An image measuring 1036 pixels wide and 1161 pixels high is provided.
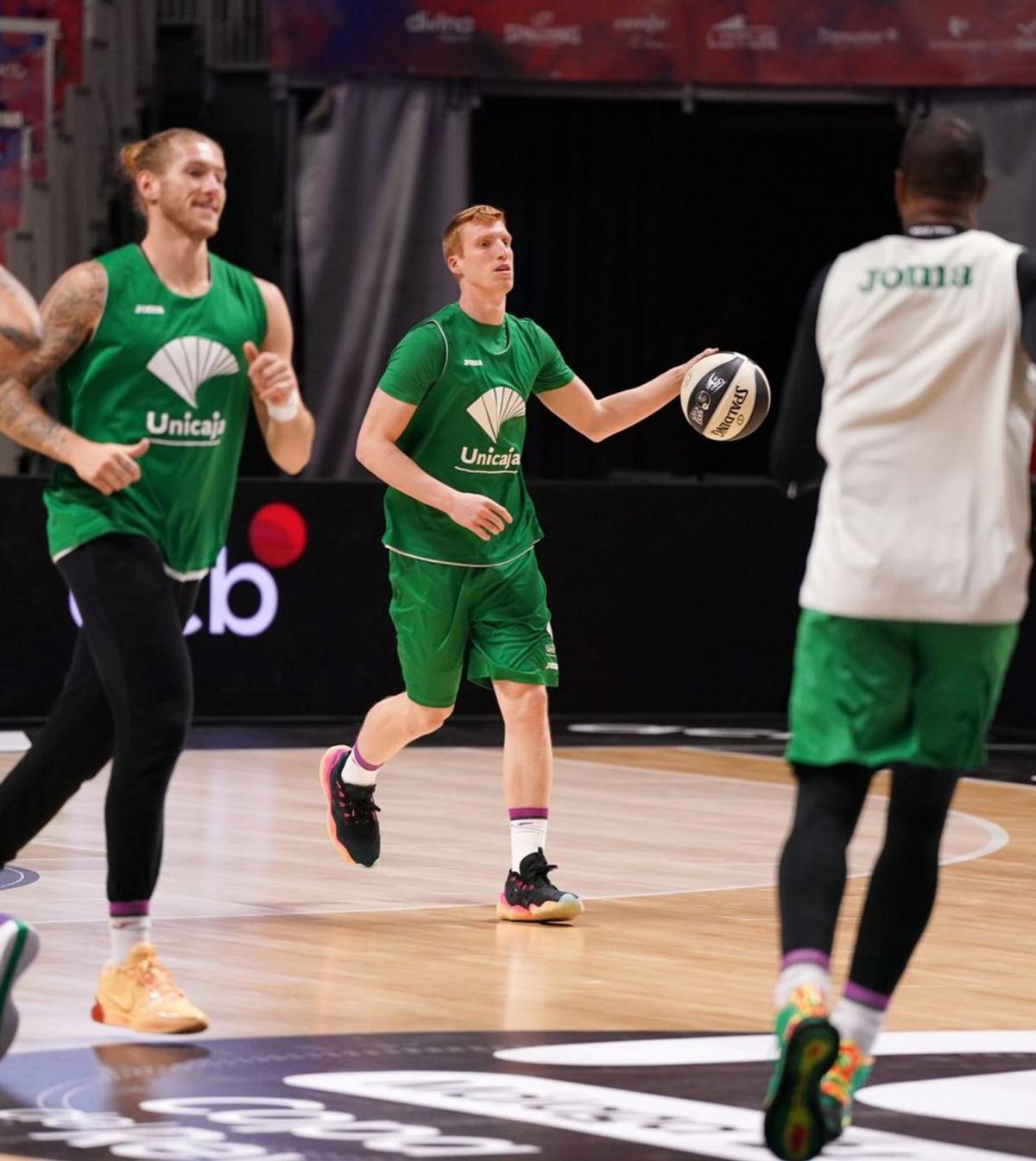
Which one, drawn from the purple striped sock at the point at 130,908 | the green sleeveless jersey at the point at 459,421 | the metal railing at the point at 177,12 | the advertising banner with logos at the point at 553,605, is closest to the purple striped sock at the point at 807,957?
the purple striped sock at the point at 130,908

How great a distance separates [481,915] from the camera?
7.76 meters

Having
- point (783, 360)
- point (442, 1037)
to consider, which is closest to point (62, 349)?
point (442, 1037)

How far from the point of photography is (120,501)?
5.80m

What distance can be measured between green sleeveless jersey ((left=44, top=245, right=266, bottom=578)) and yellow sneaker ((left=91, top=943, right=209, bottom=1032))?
866mm

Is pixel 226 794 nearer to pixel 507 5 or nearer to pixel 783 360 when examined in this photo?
pixel 507 5

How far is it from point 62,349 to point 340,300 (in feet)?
34.4

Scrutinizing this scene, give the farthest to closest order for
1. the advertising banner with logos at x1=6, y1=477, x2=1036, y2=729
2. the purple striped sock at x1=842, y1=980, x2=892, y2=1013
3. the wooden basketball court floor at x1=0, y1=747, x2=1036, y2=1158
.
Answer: the advertising banner with logos at x1=6, y1=477, x2=1036, y2=729
the wooden basketball court floor at x1=0, y1=747, x2=1036, y2=1158
the purple striped sock at x1=842, y1=980, x2=892, y2=1013

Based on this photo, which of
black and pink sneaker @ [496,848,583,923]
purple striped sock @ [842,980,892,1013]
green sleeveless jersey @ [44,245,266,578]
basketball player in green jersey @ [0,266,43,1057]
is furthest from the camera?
black and pink sneaker @ [496,848,583,923]

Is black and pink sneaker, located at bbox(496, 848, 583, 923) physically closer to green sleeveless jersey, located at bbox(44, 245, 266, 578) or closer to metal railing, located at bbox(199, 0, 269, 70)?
green sleeveless jersey, located at bbox(44, 245, 266, 578)

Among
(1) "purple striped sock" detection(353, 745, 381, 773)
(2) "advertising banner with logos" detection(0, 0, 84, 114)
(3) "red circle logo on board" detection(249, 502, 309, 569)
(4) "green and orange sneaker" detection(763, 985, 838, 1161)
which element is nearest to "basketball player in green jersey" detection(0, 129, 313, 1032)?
(4) "green and orange sneaker" detection(763, 985, 838, 1161)

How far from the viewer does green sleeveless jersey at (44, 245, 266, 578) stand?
19.1ft

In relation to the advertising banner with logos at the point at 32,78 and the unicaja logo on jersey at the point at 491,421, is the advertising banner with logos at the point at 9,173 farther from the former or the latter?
the unicaja logo on jersey at the point at 491,421

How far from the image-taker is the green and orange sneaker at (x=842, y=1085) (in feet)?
14.5

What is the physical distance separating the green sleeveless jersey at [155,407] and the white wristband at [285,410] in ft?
0.33
